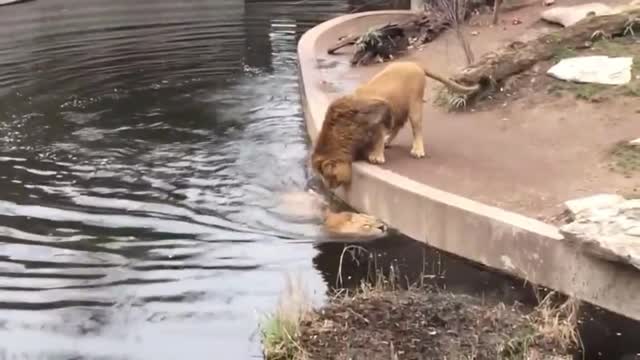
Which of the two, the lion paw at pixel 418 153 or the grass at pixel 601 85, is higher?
the grass at pixel 601 85

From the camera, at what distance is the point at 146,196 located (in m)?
9.76

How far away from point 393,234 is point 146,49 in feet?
38.3

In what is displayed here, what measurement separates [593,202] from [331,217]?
2.43m

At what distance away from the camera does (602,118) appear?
9672mm

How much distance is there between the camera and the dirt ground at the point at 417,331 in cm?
584

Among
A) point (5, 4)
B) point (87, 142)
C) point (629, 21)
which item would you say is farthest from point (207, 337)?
point (5, 4)

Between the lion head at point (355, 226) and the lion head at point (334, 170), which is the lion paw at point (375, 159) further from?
the lion head at point (355, 226)

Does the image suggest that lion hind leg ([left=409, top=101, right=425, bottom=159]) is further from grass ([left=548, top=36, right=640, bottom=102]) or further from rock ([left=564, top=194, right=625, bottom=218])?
rock ([left=564, top=194, right=625, bottom=218])

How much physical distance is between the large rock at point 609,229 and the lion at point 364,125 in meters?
2.41

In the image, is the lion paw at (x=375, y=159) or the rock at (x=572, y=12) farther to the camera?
the rock at (x=572, y=12)

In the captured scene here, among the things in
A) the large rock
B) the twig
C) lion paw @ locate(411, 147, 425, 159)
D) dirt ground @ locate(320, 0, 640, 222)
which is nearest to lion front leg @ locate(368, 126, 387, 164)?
dirt ground @ locate(320, 0, 640, 222)

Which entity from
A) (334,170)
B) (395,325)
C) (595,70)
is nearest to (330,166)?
(334,170)

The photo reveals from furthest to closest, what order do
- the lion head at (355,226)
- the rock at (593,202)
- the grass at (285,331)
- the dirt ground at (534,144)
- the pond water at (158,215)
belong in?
the lion head at (355,226)
the dirt ground at (534,144)
the rock at (593,202)
the pond water at (158,215)
the grass at (285,331)

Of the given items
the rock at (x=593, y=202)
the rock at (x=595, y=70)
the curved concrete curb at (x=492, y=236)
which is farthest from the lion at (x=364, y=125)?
the rock at (x=593, y=202)
